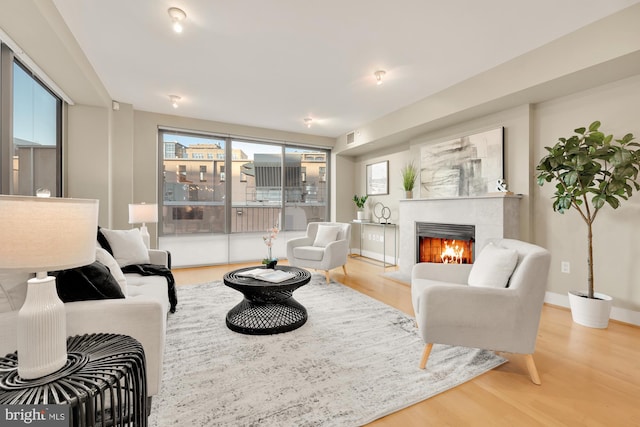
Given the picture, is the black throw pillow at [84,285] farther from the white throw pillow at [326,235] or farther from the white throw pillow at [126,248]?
the white throw pillow at [326,235]

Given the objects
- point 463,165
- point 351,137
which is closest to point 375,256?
point 351,137

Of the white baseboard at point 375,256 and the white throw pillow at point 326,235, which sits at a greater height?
the white throw pillow at point 326,235

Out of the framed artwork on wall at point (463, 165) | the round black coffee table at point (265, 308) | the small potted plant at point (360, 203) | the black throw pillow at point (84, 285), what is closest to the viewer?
the black throw pillow at point (84, 285)

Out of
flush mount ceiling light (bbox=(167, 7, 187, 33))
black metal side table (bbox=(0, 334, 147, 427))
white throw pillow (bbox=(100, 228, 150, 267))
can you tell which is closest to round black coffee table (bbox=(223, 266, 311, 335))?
white throw pillow (bbox=(100, 228, 150, 267))

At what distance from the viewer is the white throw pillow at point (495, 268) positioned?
75.7 inches

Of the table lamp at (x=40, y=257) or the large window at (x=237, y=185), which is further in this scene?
the large window at (x=237, y=185)

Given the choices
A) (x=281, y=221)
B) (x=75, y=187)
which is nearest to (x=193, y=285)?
(x=75, y=187)

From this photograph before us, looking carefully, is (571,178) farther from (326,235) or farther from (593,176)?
(326,235)

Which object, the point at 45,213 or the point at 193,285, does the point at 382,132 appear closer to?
the point at 193,285

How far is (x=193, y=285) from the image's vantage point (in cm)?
386

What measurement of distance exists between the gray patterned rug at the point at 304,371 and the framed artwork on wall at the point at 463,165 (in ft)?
7.01

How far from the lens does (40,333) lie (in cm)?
97

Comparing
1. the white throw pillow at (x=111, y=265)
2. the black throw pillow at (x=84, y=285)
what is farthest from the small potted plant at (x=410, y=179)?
the black throw pillow at (x=84, y=285)

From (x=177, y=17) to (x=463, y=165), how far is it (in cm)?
366
